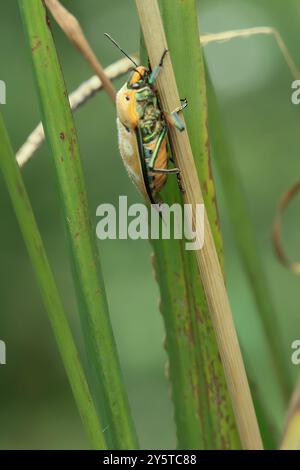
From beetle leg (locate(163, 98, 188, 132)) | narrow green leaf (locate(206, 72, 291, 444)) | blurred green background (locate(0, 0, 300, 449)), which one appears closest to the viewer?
beetle leg (locate(163, 98, 188, 132))

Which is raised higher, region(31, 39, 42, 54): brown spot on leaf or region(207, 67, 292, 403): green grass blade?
region(31, 39, 42, 54): brown spot on leaf

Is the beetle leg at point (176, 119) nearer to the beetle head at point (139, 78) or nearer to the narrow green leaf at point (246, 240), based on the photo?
the beetle head at point (139, 78)

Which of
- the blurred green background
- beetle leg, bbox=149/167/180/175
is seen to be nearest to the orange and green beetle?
beetle leg, bbox=149/167/180/175

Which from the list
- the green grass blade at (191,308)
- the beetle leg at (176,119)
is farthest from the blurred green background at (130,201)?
the beetle leg at (176,119)

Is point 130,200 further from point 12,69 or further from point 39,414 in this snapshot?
point 39,414

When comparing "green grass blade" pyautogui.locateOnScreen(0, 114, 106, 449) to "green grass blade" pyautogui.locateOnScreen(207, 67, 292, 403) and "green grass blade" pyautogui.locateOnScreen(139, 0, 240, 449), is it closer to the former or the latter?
"green grass blade" pyautogui.locateOnScreen(139, 0, 240, 449)

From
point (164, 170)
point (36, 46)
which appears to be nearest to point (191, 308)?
point (164, 170)
